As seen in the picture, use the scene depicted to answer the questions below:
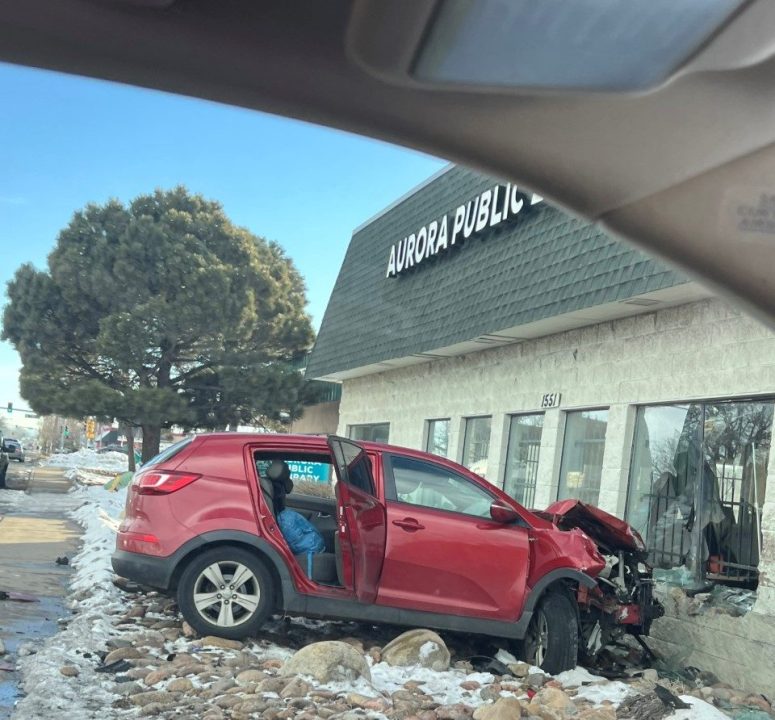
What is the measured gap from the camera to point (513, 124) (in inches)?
89.4

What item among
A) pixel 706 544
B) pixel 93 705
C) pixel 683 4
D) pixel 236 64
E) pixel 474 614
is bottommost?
pixel 93 705

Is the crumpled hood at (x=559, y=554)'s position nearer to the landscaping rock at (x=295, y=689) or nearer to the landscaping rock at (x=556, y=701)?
the landscaping rock at (x=556, y=701)

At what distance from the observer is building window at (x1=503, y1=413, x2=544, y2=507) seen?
502 inches

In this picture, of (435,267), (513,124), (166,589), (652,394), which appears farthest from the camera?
(435,267)

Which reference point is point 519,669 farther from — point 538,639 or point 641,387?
point 641,387

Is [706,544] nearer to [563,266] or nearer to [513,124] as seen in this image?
[563,266]

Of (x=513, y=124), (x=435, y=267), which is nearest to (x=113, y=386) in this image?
(x=435, y=267)

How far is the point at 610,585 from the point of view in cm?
848

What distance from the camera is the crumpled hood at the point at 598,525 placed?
8625mm

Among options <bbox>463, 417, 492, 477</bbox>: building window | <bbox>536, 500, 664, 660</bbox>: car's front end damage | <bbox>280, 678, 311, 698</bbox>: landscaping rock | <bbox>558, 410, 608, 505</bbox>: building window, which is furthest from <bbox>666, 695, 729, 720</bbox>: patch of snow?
<bbox>463, 417, 492, 477</bbox>: building window

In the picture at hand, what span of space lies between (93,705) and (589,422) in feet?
23.3

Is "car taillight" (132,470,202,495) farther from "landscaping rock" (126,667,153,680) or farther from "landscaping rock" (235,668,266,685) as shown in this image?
"landscaping rock" (235,668,266,685)

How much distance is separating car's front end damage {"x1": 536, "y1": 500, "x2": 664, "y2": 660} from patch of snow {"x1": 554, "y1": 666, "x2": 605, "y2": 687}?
646 mm

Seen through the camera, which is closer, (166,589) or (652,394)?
(166,589)
